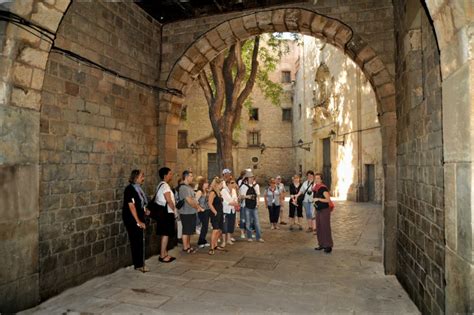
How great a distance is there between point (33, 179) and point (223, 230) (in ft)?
13.4

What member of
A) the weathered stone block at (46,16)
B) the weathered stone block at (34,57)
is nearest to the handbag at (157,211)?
the weathered stone block at (34,57)

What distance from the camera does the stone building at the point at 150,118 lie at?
2.70 m

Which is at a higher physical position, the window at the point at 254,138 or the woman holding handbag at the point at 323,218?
the window at the point at 254,138

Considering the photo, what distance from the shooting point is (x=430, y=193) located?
3.50 m

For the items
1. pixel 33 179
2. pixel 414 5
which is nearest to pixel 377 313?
pixel 414 5

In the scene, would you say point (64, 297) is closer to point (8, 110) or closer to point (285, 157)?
point (8, 110)

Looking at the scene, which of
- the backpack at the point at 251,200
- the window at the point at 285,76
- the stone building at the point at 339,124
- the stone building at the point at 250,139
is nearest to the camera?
the backpack at the point at 251,200

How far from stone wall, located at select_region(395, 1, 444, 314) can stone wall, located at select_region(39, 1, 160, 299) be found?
4486 mm

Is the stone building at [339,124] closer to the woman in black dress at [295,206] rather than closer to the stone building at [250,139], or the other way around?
the stone building at [250,139]

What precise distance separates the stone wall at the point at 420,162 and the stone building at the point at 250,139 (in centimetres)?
2074

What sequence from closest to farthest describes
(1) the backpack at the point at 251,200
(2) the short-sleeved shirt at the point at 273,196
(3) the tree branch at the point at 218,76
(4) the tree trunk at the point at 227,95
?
(1) the backpack at the point at 251,200 < (2) the short-sleeved shirt at the point at 273,196 < (3) the tree branch at the point at 218,76 < (4) the tree trunk at the point at 227,95

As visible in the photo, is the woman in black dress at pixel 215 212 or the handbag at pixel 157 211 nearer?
the handbag at pixel 157 211

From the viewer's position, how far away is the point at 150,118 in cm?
676

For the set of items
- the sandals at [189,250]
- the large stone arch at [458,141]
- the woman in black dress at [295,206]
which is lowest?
the sandals at [189,250]
